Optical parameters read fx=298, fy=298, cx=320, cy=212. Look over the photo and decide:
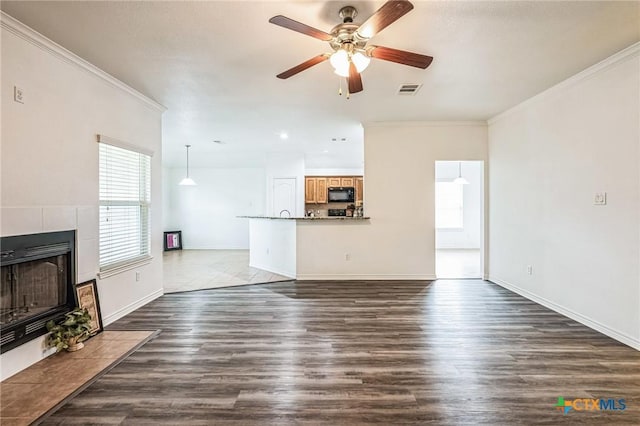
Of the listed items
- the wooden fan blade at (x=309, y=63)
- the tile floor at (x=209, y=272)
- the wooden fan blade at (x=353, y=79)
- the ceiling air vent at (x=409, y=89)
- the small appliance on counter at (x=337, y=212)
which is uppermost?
the ceiling air vent at (x=409, y=89)

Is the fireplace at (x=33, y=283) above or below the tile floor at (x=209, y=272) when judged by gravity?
above

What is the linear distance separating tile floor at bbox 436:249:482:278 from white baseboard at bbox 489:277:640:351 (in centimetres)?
99

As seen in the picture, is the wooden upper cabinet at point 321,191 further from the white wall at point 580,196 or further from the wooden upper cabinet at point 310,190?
the white wall at point 580,196

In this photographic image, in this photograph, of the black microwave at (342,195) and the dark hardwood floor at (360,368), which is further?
the black microwave at (342,195)

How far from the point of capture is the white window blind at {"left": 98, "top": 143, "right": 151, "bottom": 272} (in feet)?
10.8

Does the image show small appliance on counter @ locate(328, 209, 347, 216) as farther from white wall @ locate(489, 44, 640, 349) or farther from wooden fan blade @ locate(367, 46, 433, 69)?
wooden fan blade @ locate(367, 46, 433, 69)

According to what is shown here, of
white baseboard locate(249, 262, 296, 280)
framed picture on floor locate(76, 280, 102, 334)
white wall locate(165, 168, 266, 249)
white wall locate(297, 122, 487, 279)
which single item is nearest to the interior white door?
white wall locate(165, 168, 266, 249)

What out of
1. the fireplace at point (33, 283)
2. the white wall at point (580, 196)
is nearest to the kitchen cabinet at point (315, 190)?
the white wall at point (580, 196)

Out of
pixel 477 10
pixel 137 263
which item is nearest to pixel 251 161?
pixel 137 263

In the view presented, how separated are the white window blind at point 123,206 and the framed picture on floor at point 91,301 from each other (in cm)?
25

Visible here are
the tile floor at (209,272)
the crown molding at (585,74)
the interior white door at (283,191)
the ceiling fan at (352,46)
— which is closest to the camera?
the ceiling fan at (352,46)

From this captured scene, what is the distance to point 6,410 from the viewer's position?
1831mm

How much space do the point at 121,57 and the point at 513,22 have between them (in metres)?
3.42

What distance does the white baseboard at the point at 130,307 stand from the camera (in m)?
3.26
